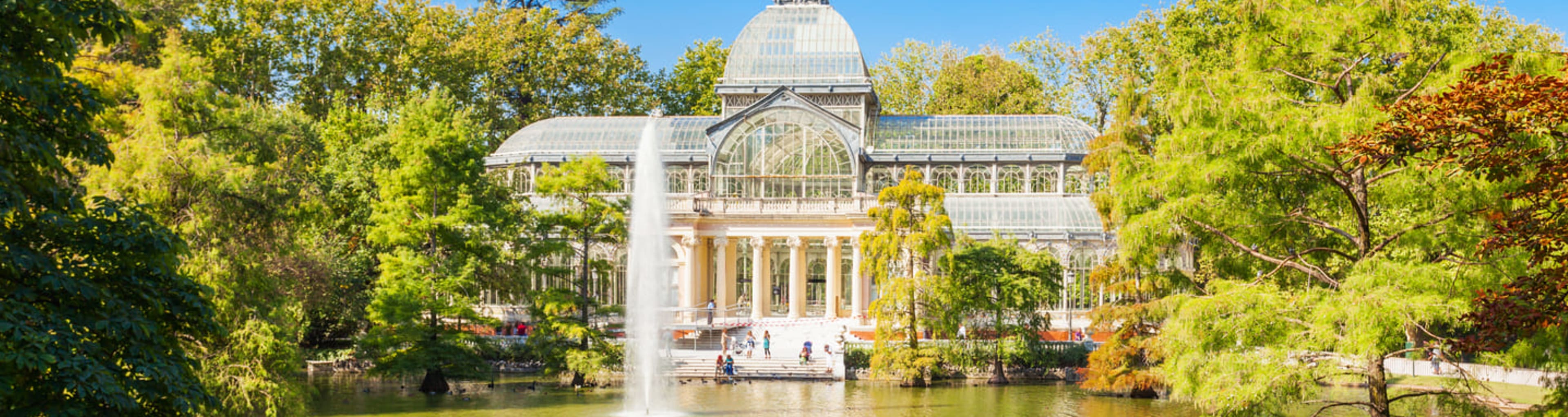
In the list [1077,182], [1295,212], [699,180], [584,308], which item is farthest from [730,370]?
[1295,212]

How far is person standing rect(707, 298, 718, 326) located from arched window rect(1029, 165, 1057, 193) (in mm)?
13976

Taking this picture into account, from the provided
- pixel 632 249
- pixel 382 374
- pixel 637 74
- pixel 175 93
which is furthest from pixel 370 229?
pixel 637 74

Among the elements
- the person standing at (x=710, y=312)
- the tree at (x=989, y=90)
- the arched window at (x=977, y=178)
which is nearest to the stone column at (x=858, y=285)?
the person standing at (x=710, y=312)

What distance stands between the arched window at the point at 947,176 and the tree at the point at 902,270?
1589 centimetres

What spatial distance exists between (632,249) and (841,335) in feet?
31.1

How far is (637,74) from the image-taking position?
7575cm

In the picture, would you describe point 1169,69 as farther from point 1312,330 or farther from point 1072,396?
point 1072,396

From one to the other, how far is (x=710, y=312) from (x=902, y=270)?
1021 centimetres

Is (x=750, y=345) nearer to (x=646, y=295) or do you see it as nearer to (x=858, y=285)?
(x=858, y=285)

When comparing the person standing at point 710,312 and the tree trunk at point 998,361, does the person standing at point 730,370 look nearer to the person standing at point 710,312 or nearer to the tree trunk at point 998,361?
the person standing at point 710,312

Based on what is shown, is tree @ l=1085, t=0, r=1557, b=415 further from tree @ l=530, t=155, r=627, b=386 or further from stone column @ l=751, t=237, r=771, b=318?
stone column @ l=751, t=237, r=771, b=318

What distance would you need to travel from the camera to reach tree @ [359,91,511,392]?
36.8m

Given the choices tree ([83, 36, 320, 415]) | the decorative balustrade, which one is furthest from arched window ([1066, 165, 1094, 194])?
tree ([83, 36, 320, 415])

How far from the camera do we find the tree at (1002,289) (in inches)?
1631
